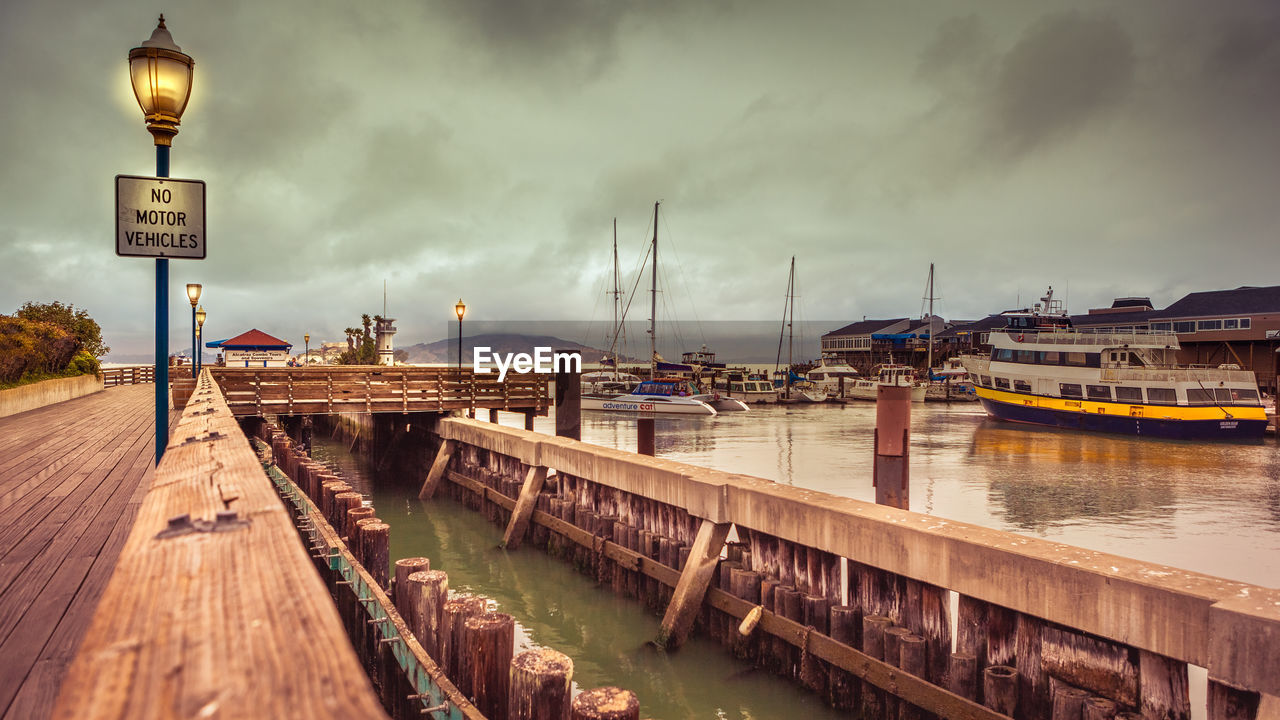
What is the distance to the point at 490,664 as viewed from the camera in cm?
349

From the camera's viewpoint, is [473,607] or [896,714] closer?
[473,607]

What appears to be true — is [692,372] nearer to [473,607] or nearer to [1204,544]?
[1204,544]

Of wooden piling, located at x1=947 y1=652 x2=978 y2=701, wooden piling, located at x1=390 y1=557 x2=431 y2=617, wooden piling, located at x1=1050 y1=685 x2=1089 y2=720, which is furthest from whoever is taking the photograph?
wooden piling, located at x1=947 y1=652 x2=978 y2=701

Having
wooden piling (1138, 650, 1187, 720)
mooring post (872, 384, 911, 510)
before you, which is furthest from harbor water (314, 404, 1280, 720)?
mooring post (872, 384, 911, 510)

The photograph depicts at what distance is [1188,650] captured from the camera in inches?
156

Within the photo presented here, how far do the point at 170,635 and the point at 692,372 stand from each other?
3281 inches

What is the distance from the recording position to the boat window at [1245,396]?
3990cm

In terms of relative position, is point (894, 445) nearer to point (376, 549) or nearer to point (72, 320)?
point (376, 549)

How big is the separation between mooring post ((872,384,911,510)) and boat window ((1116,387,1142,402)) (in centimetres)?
3941

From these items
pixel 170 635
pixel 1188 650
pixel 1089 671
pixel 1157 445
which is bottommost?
pixel 1157 445

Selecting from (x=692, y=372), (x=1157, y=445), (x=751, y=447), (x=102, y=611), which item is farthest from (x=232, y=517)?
(x=692, y=372)

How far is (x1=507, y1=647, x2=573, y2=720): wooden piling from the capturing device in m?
2.94

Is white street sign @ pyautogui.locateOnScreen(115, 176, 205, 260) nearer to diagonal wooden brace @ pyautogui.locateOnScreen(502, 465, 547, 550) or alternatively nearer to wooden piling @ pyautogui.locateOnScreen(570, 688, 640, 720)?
wooden piling @ pyautogui.locateOnScreen(570, 688, 640, 720)

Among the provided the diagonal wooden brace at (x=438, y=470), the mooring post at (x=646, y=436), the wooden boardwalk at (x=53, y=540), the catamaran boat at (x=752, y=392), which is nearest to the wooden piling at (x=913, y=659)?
the wooden boardwalk at (x=53, y=540)
